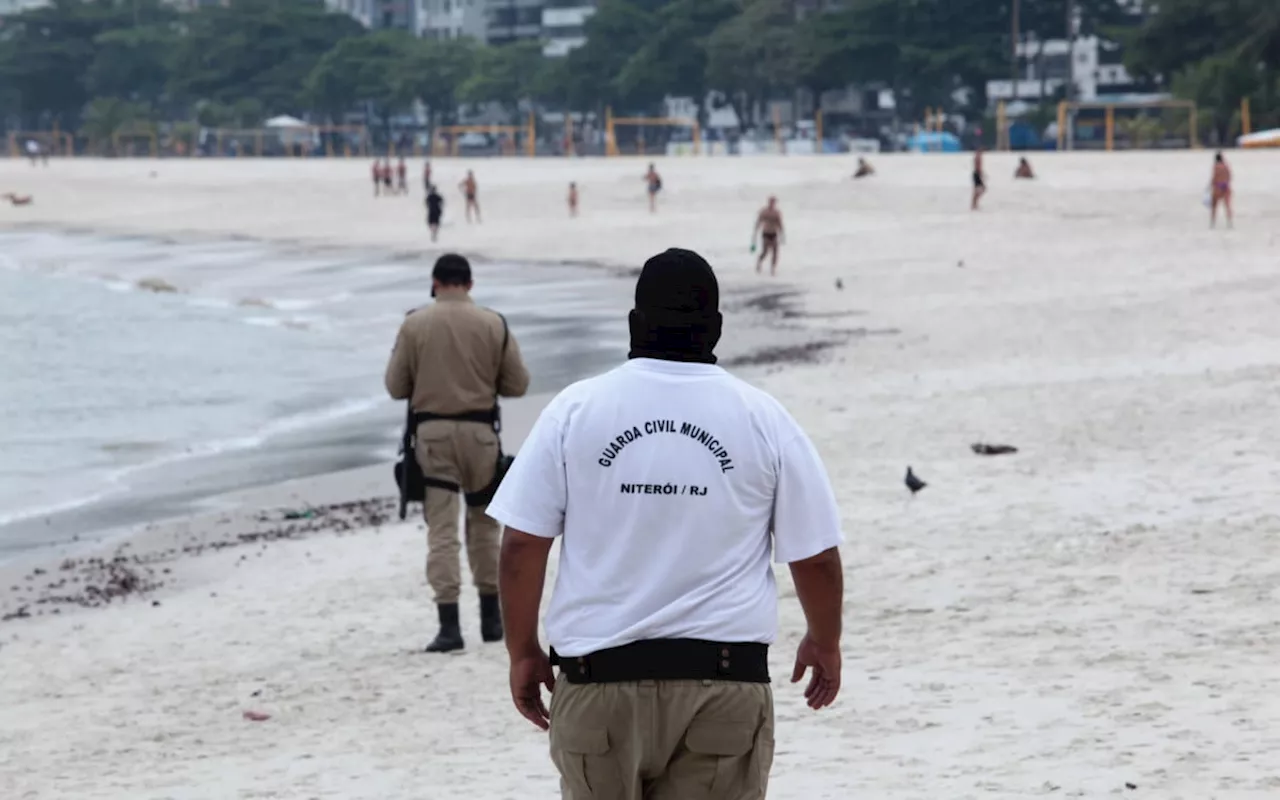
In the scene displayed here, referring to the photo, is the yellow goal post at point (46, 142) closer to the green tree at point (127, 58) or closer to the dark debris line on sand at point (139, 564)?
the green tree at point (127, 58)

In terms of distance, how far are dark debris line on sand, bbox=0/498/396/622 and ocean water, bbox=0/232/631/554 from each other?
1.47 m

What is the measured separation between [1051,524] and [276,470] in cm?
788

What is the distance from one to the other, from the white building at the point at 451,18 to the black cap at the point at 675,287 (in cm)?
15058

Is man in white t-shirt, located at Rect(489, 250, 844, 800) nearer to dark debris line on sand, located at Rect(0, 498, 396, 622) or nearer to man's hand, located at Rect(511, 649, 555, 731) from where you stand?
man's hand, located at Rect(511, 649, 555, 731)

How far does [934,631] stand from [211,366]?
19076mm

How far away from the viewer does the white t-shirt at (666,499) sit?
348 cm

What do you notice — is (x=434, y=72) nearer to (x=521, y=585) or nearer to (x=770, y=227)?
(x=770, y=227)

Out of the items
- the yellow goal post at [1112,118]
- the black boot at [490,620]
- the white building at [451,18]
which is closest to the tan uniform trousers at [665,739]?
the black boot at [490,620]

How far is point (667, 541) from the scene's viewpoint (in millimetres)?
3506

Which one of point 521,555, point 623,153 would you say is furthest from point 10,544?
point 623,153

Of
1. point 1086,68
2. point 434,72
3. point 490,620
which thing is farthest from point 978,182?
point 434,72

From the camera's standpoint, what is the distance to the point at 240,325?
31.9 metres

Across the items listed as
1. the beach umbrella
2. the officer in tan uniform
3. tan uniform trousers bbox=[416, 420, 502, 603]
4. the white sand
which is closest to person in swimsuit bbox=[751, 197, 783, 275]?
the white sand

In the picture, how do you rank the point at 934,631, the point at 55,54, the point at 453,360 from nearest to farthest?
the point at 453,360
the point at 934,631
the point at 55,54
